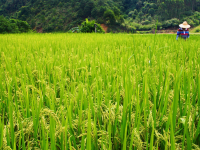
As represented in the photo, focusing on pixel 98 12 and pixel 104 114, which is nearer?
pixel 104 114

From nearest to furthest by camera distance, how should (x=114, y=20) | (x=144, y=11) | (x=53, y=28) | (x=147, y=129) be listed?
(x=147, y=129) → (x=114, y=20) → (x=53, y=28) → (x=144, y=11)

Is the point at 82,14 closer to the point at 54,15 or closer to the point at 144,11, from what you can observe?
the point at 54,15

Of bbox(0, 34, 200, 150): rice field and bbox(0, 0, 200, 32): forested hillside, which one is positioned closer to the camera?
bbox(0, 34, 200, 150): rice field

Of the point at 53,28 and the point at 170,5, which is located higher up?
the point at 170,5

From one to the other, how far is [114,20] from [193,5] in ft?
96.2

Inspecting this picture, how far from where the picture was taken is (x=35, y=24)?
98.4 feet

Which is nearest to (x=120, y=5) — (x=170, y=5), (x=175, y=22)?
(x=170, y=5)

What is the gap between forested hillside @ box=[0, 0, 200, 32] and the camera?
27.0 m

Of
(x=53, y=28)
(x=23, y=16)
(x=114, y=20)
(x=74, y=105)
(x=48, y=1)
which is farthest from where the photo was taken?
(x=48, y=1)

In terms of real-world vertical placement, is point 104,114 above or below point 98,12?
below

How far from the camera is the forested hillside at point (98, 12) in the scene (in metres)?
27.0

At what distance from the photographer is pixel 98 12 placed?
2688cm

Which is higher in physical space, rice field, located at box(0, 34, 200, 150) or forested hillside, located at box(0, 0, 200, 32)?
forested hillside, located at box(0, 0, 200, 32)

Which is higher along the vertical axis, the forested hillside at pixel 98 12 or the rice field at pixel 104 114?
the forested hillside at pixel 98 12
